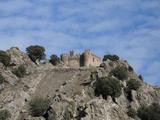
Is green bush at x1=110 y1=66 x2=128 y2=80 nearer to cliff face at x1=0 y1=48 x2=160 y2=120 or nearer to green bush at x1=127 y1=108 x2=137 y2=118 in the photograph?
cliff face at x1=0 y1=48 x2=160 y2=120

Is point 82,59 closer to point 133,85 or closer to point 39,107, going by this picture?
point 133,85

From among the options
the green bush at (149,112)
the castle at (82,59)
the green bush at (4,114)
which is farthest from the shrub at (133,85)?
the castle at (82,59)

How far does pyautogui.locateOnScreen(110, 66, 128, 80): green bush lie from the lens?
10738 centimetres

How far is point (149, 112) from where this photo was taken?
96938 mm

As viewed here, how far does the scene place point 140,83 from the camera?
10650cm

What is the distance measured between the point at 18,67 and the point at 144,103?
29427 millimetres

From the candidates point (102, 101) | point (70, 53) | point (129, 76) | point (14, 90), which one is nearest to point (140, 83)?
point (129, 76)

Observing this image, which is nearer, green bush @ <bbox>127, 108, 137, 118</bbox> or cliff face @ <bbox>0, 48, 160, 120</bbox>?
cliff face @ <bbox>0, 48, 160, 120</bbox>

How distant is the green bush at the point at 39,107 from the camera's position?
95.9 m

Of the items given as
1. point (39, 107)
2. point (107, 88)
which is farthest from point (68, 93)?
point (107, 88)

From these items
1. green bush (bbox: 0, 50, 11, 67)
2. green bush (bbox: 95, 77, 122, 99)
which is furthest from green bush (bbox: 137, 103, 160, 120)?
green bush (bbox: 0, 50, 11, 67)

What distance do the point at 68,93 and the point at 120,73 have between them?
44.0 ft

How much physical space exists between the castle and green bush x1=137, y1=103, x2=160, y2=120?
3411 cm

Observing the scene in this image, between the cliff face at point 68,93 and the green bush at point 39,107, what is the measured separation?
4.00 feet
